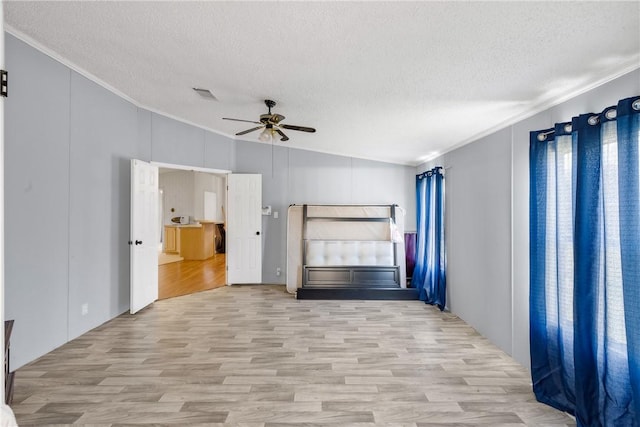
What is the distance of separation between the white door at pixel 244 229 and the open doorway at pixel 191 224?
1200mm

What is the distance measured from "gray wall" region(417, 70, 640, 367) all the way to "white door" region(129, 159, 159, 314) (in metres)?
4.13

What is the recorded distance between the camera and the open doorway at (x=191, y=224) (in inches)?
327

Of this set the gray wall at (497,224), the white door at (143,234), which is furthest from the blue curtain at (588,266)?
the white door at (143,234)

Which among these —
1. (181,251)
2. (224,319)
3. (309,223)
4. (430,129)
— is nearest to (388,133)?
(430,129)

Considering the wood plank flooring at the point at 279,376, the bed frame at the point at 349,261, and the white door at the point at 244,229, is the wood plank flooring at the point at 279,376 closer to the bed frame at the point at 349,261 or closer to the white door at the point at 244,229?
the bed frame at the point at 349,261

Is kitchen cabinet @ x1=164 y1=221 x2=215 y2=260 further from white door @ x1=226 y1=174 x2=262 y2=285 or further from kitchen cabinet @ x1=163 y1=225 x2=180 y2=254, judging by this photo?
white door @ x1=226 y1=174 x2=262 y2=285

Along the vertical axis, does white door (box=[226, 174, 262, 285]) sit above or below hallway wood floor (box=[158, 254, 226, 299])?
above

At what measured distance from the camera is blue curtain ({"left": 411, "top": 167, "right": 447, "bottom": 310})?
474 cm

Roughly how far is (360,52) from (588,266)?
2064mm

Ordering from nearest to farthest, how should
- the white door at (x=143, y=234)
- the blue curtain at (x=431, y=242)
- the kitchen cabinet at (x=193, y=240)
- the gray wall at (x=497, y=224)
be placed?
the gray wall at (x=497, y=224) → the white door at (x=143, y=234) → the blue curtain at (x=431, y=242) → the kitchen cabinet at (x=193, y=240)

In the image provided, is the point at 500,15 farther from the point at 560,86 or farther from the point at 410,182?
the point at 410,182

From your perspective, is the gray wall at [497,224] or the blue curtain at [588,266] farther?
the gray wall at [497,224]

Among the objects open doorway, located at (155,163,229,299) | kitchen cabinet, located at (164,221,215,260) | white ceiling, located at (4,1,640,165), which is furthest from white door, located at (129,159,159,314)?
kitchen cabinet, located at (164,221,215,260)

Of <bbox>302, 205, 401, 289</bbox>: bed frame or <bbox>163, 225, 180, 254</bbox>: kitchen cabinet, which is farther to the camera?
<bbox>163, 225, 180, 254</bbox>: kitchen cabinet
